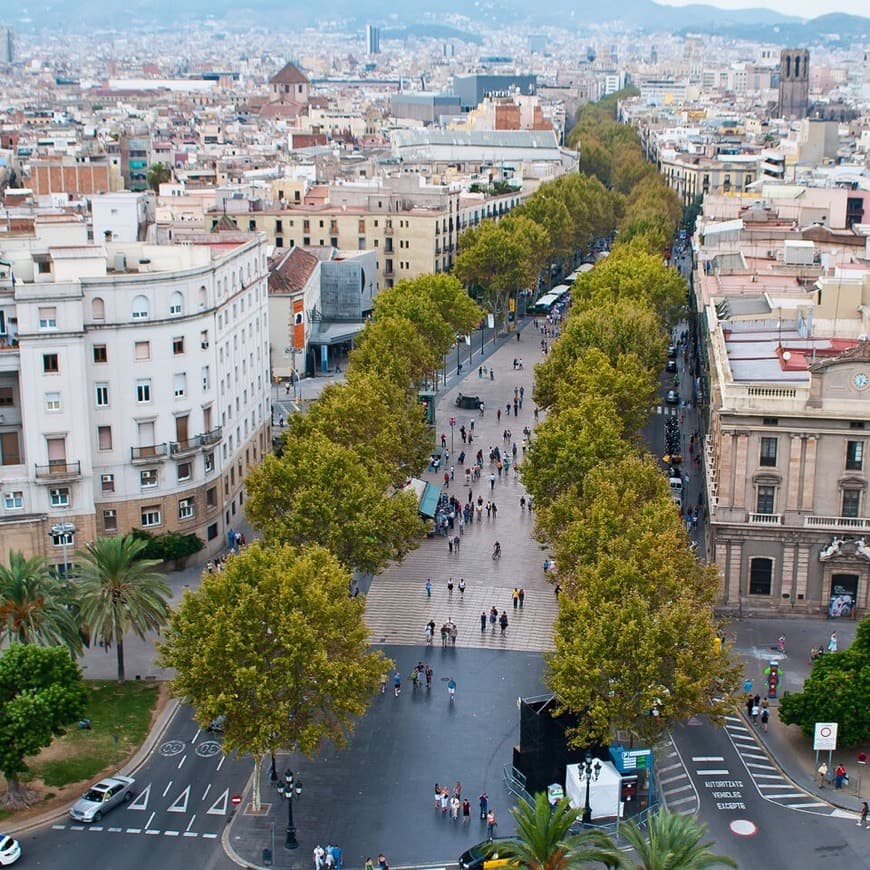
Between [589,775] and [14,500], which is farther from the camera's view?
[14,500]

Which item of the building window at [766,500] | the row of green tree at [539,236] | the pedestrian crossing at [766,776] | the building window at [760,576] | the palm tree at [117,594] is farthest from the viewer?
the row of green tree at [539,236]

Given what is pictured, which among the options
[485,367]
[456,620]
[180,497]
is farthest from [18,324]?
[485,367]

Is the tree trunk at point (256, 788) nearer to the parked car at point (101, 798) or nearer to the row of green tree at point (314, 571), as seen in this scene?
the row of green tree at point (314, 571)

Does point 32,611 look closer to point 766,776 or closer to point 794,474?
point 766,776

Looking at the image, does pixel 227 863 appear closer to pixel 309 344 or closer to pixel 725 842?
pixel 725 842

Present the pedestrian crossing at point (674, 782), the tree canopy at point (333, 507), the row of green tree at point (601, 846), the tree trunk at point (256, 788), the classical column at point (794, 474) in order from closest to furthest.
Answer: the row of green tree at point (601, 846)
the tree trunk at point (256, 788)
the pedestrian crossing at point (674, 782)
the tree canopy at point (333, 507)
the classical column at point (794, 474)

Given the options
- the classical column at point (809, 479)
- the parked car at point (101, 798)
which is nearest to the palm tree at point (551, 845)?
the parked car at point (101, 798)

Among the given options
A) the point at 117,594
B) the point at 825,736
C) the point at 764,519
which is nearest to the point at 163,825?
the point at 117,594
